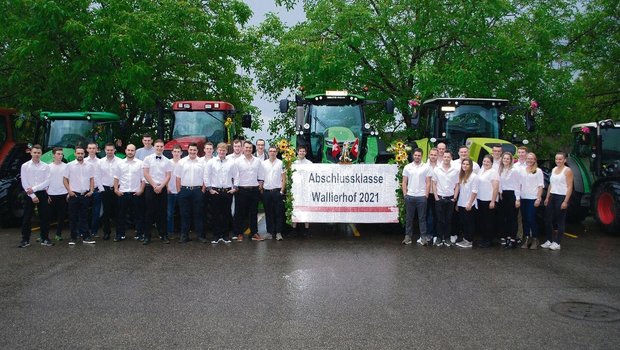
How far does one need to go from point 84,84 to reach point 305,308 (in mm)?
13461

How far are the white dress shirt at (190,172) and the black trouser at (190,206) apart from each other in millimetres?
99

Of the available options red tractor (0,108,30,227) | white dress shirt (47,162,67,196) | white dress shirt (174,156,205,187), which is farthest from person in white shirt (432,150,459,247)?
red tractor (0,108,30,227)

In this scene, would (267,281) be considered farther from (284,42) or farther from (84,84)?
(284,42)

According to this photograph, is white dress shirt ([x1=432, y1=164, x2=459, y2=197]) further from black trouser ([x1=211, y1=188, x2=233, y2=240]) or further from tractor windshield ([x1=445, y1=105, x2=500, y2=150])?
black trouser ([x1=211, y1=188, x2=233, y2=240])

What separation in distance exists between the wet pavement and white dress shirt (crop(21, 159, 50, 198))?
107 centimetres

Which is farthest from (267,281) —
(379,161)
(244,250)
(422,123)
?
(422,123)

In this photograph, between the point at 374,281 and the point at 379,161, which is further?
the point at 379,161

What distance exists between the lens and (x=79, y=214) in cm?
1096

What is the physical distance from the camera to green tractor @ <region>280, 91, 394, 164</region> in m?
13.3

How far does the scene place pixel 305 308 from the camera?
21.2 feet

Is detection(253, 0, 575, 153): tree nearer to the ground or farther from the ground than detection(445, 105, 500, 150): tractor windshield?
farther from the ground

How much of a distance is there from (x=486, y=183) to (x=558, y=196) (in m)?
1.28

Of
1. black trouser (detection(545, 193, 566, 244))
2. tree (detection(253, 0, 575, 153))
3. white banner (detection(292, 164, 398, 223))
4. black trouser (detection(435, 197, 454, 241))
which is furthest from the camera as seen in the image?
tree (detection(253, 0, 575, 153))

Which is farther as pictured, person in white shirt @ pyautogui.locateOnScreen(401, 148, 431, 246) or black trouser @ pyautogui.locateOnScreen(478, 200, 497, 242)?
person in white shirt @ pyautogui.locateOnScreen(401, 148, 431, 246)
